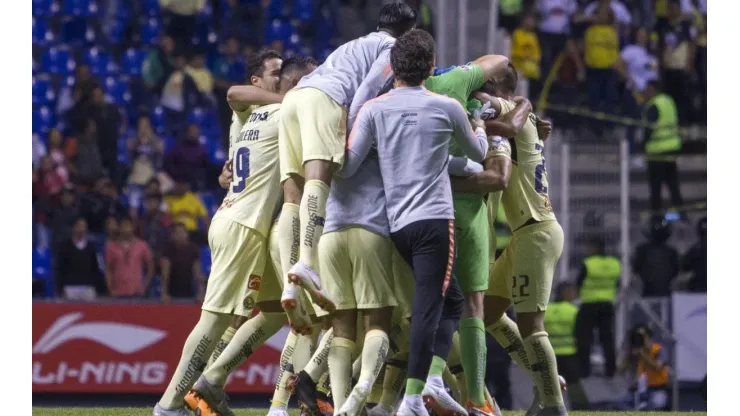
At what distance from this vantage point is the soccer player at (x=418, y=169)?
25.3 feet

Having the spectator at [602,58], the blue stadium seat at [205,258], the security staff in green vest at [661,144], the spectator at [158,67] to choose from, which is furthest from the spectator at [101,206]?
the security staff in green vest at [661,144]

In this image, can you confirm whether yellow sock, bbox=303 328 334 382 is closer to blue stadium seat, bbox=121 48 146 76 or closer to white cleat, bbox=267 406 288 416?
white cleat, bbox=267 406 288 416

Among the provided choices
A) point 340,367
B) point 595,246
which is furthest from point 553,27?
point 340,367

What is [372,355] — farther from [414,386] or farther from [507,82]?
[507,82]

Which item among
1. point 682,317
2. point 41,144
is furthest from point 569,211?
point 41,144

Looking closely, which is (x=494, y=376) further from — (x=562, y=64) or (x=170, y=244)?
(x=562, y=64)

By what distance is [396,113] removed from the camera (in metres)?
7.83

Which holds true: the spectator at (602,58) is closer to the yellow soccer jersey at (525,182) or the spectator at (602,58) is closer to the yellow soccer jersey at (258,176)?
the yellow soccer jersey at (525,182)

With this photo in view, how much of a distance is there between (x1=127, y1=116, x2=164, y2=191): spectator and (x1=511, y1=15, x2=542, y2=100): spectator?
5.32 meters

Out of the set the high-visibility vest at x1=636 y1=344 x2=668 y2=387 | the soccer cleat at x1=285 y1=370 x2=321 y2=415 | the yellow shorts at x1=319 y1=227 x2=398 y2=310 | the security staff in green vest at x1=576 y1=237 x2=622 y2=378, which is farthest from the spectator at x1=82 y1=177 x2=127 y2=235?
the yellow shorts at x1=319 y1=227 x2=398 y2=310

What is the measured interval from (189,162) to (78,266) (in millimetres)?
2848

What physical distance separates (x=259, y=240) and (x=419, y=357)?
1.88 metres

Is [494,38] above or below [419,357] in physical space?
above

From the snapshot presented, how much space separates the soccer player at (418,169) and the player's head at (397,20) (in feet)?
2.17
